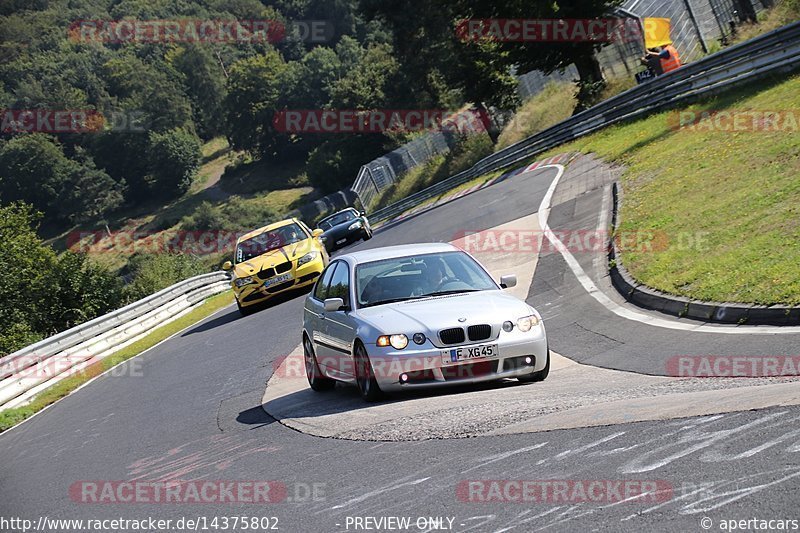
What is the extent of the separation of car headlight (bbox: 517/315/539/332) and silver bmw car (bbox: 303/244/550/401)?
0.01 m

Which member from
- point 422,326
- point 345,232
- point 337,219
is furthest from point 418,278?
point 337,219

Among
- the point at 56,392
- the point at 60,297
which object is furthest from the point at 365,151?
the point at 56,392

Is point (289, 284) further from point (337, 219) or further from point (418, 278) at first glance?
point (337, 219)

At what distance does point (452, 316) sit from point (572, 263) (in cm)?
798

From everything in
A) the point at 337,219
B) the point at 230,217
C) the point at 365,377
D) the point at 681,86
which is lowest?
the point at 365,377

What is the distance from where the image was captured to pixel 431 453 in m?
6.68

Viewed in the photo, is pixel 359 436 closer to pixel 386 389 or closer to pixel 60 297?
pixel 386 389

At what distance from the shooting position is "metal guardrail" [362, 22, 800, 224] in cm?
2344

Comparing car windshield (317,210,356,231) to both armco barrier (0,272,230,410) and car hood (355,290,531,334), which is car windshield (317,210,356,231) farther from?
car hood (355,290,531,334)

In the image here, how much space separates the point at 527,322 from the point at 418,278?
1496mm

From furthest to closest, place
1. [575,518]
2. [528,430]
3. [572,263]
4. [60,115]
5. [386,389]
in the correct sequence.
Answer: [60,115]
[572,263]
[386,389]
[528,430]
[575,518]

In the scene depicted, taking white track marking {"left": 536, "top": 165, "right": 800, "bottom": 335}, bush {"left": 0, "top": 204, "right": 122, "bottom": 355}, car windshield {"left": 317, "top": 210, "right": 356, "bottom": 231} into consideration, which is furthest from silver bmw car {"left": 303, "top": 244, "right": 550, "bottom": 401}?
bush {"left": 0, "top": 204, "right": 122, "bottom": 355}

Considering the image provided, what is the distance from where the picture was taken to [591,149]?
29.8 meters

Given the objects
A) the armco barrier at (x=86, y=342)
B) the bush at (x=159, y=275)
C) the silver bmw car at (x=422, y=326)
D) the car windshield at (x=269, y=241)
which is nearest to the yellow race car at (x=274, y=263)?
the car windshield at (x=269, y=241)
